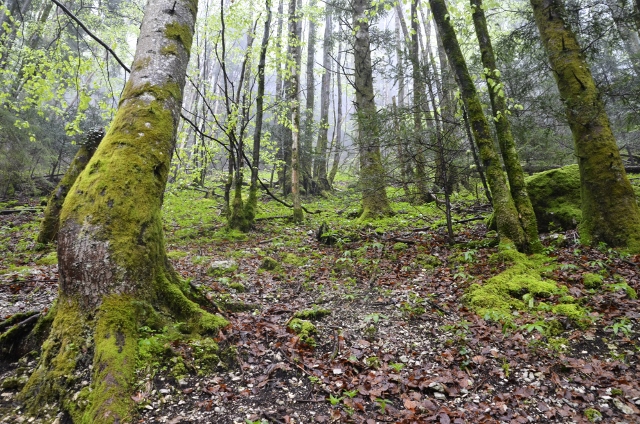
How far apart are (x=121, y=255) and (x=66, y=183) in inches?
247

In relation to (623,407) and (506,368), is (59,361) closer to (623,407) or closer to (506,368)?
(506,368)

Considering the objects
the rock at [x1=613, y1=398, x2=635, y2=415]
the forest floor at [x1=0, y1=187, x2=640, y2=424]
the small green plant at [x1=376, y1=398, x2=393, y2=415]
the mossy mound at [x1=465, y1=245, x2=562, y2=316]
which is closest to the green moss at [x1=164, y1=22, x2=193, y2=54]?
the forest floor at [x1=0, y1=187, x2=640, y2=424]

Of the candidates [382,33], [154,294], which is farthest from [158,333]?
[382,33]

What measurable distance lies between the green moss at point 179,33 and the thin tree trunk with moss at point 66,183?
4764 mm

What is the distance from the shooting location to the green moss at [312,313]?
13.8 feet

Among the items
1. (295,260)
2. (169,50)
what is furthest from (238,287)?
(169,50)

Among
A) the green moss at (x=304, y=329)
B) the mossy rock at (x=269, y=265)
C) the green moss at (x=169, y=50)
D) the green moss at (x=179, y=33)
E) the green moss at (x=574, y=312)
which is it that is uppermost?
the green moss at (x=179, y=33)

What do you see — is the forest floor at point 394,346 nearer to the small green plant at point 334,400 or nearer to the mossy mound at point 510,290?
the small green plant at point 334,400

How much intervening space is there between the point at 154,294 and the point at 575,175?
323 inches

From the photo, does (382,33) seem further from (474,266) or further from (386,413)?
(386,413)

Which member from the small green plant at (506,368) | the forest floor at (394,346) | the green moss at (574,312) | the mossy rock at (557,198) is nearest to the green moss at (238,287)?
the forest floor at (394,346)

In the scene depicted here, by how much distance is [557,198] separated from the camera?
6914 millimetres

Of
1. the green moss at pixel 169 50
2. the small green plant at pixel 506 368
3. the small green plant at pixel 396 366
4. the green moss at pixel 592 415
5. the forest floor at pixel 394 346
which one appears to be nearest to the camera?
the green moss at pixel 592 415

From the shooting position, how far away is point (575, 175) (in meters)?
7.09
